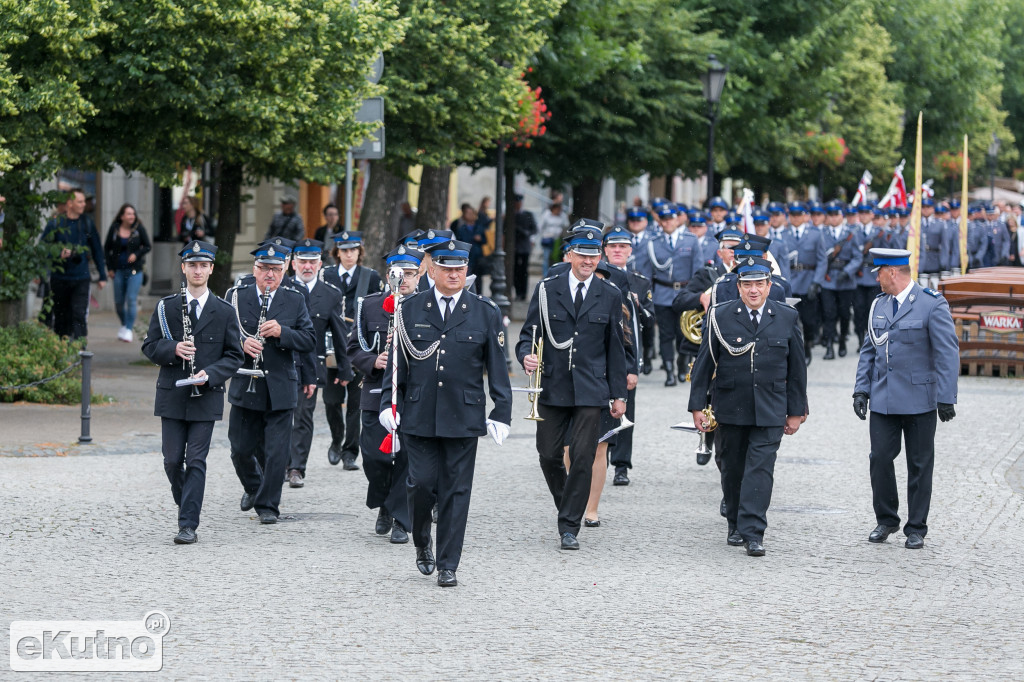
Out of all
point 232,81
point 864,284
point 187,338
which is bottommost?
point 187,338

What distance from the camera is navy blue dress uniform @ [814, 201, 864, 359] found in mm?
22953

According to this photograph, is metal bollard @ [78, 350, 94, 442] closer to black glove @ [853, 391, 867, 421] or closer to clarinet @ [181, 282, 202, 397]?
clarinet @ [181, 282, 202, 397]

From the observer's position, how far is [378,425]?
1013 cm

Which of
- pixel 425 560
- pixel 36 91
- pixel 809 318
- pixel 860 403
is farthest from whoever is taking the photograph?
pixel 809 318

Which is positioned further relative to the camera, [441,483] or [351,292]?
[351,292]

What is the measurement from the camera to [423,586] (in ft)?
28.3

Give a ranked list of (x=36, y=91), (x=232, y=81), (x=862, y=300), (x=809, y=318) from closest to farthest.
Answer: (x=36, y=91), (x=232, y=81), (x=809, y=318), (x=862, y=300)

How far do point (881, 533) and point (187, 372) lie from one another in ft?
14.1

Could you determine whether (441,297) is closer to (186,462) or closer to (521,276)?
(186,462)

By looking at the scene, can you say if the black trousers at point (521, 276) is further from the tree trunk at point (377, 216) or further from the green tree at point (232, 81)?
the green tree at point (232, 81)

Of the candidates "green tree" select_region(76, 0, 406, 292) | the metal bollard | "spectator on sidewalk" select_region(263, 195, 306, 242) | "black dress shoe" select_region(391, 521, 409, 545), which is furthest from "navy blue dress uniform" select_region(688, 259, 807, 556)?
"spectator on sidewalk" select_region(263, 195, 306, 242)

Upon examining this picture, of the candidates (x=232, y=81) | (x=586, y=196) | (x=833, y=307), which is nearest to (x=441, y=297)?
(x=232, y=81)

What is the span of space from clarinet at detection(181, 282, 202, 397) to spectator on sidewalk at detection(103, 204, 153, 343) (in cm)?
1208

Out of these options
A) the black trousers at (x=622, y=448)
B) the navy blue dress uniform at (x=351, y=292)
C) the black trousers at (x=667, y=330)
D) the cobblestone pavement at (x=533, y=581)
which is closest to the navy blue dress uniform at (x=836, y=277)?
the black trousers at (x=667, y=330)
